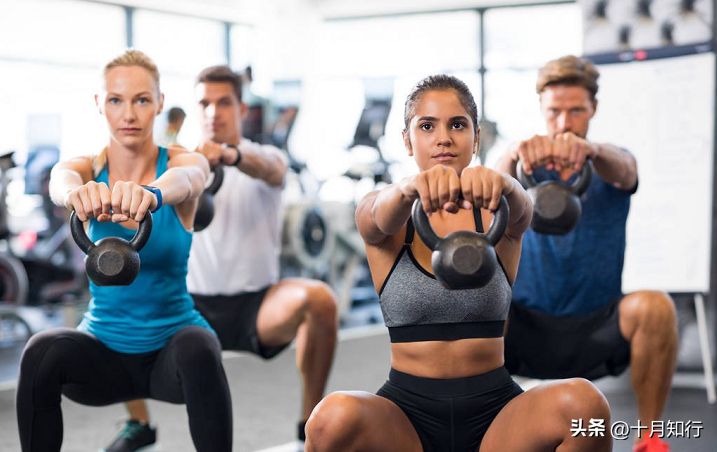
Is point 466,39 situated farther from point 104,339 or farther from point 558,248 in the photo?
point 104,339

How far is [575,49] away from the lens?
7.41 metres

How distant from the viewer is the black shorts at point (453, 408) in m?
1.50

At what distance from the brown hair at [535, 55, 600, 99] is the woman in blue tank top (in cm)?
107

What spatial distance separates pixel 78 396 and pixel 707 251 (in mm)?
2499

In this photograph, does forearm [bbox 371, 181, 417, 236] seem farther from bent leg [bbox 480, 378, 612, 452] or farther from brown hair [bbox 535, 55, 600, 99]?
brown hair [bbox 535, 55, 600, 99]

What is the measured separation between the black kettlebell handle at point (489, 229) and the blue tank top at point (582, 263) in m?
1.11

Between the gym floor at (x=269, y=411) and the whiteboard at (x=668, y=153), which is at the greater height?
the whiteboard at (x=668, y=153)

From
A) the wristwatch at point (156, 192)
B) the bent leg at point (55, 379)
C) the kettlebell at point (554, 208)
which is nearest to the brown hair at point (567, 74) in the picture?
the kettlebell at point (554, 208)

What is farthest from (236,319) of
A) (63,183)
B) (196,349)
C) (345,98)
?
(345,98)

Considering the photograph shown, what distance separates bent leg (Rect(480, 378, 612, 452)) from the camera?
4.46 ft

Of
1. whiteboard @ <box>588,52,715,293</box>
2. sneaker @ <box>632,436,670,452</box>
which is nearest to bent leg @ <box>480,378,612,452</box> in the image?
sneaker @ <box>632,436,670,452</box>

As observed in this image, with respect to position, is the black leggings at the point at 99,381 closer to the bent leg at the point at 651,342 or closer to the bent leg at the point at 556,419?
the bent leg at the point at 556,419

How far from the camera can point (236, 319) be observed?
2.54 metres

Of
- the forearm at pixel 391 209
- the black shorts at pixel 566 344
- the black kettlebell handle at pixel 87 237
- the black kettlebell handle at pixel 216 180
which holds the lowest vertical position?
the black shorts at pixel 566 344
